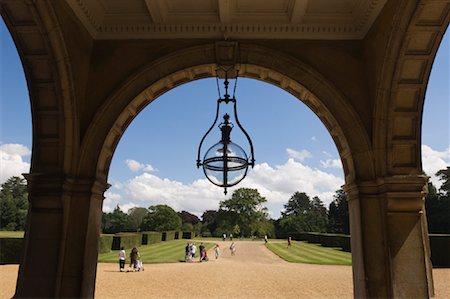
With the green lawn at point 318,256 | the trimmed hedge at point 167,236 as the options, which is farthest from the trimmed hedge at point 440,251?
the trimmed hedge at point 167,236

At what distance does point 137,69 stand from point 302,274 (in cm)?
1529

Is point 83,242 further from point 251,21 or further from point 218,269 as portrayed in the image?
point 218,269

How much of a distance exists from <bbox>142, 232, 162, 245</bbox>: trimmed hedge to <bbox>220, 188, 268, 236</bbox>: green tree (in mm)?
26635

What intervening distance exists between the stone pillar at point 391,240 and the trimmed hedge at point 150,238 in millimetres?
39149

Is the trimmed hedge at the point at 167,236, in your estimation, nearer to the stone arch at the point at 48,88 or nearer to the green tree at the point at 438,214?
the green tree at the point at 438,214

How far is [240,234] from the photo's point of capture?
74.1 metres

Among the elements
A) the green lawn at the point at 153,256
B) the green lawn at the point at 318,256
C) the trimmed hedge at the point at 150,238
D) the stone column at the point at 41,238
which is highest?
the stone column at the point at 41,238

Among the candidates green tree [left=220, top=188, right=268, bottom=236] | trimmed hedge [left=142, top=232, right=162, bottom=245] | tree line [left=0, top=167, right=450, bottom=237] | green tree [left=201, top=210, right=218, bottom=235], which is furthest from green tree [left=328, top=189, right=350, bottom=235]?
trimmed hedge [left=142, top=232, right=162, bottom=245]

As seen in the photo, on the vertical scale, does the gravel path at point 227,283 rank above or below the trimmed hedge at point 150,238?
below

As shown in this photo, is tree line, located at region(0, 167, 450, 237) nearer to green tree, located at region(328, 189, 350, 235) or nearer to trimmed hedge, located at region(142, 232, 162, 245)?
→ green tree, located at region(328, 189, 350, 235)

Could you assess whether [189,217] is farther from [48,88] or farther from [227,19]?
[227,19]

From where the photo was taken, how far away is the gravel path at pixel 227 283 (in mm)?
13328

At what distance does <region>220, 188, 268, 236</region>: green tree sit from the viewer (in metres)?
72.5

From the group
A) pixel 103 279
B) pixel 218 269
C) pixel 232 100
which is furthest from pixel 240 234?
pixel 232 100
